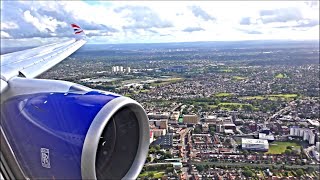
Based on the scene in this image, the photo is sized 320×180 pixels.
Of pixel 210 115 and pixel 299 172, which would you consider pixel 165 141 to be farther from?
pixel 210 115

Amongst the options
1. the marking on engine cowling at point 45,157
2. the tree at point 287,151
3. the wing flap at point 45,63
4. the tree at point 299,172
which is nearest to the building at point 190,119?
the tree at point 287,151

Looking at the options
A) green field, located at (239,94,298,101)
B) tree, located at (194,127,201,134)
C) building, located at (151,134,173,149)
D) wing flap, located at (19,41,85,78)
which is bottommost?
green field, located at (239,94,298,101)

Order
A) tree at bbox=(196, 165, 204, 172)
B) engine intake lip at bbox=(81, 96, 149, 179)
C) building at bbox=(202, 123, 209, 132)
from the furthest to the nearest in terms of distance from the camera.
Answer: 1. building at bbox=(202, 123, 209, 132)
2. tree at bbox=(196, 165, 204, 172)
3. engine intake lip at bbox=(81, 96, 149, 179)

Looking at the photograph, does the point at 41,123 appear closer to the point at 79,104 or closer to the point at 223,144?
the point at 79,104

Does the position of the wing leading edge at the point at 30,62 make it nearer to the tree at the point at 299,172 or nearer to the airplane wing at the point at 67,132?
the airplane wing at the point at 67,132

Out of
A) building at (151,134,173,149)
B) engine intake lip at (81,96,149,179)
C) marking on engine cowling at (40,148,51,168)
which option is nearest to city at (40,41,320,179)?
building at (151,134,173,149)

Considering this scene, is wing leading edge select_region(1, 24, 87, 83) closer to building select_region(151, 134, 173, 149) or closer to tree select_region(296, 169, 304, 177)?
building select_region(151, 134, 173, 149)

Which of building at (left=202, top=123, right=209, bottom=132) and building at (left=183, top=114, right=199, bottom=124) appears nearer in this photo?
building at (left=202, top=123, right=209, bottom=132)

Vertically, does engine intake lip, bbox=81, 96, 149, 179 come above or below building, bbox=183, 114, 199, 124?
above

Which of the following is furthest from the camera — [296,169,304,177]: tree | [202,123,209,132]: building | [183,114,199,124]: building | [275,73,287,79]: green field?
[275,73,287,79]: green field
